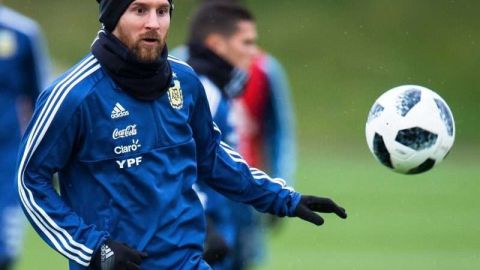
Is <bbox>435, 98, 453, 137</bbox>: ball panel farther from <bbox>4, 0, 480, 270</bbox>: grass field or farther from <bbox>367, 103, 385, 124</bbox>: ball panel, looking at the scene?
<bbox>4, 0, 480, 270</bbox>: grass field

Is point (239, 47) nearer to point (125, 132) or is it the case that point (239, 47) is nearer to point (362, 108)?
point (125, 132)

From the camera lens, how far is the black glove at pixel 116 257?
16.8ft

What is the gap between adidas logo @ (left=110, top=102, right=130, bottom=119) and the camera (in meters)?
5.32

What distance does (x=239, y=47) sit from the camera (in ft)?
28.0

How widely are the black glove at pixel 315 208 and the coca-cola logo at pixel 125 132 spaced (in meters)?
0.91

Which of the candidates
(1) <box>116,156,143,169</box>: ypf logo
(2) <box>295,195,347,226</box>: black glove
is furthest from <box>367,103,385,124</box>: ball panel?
(1) <box>116,156,143,169</box>: ypf logo

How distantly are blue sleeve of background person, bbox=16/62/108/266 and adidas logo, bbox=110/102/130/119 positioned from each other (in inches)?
6.2

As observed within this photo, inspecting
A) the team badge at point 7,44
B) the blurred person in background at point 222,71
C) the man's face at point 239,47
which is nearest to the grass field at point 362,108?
the team badge at point 7,44

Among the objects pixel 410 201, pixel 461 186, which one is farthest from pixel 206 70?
pixel 461 186

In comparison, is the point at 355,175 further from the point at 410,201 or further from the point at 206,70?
the point at 206,70

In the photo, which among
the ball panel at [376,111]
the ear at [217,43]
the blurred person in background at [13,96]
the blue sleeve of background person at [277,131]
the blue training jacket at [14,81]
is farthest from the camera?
the blue sleeve of background person at [277,131]

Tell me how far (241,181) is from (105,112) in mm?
830

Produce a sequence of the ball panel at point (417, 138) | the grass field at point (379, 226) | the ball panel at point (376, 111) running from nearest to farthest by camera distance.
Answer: the ball panel at point (417, 138), the ball panel at point (376, 111), the grass field at point (379, 226)

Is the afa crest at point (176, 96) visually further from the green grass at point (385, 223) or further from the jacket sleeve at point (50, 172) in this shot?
the green grass at point (385, 223)
